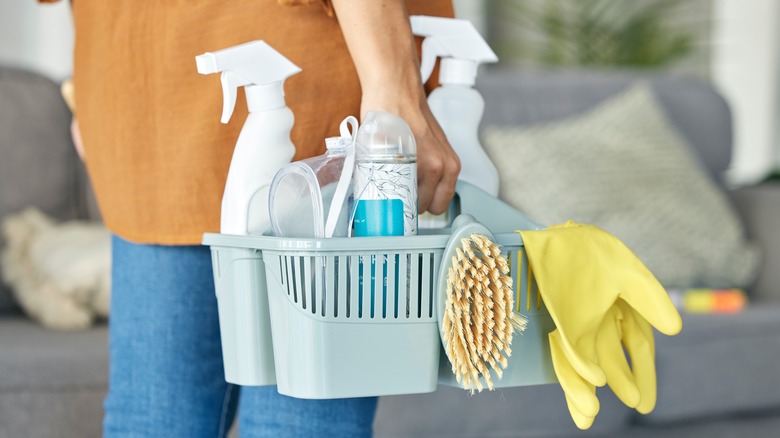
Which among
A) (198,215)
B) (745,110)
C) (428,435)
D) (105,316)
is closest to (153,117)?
(198,215)

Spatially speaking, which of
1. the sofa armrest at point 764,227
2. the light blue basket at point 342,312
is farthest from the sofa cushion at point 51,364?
the sofa armrest at point 764,227

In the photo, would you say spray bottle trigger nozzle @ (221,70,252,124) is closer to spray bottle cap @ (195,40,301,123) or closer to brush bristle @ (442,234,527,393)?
spray bottle cap @ (195,40,301,123)

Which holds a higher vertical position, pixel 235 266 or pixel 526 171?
pixel 235 266

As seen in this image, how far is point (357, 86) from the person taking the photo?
0.82 metres

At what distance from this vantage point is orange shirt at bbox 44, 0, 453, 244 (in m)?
0.78

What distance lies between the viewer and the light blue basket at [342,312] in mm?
673

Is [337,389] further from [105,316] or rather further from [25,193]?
[25,193]

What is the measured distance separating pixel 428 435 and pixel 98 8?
1054 mm

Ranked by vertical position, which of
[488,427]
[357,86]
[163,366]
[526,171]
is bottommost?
[488,427]

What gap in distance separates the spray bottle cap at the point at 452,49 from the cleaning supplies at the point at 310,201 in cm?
19

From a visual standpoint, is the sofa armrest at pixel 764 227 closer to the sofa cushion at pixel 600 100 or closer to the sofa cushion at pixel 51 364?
the sofa cushion at pixel 600 100

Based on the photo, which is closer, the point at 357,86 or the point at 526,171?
the point at 357,86

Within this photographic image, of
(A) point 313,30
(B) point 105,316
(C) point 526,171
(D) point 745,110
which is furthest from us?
(D) point 745,110

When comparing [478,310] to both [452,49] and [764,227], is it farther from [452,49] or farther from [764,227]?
[764,227]
